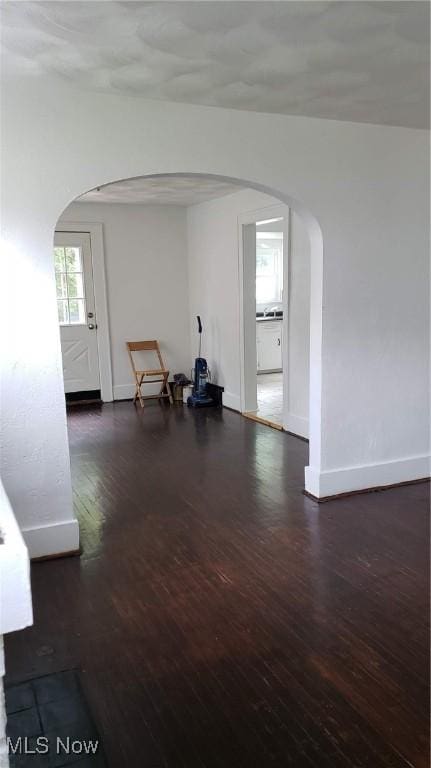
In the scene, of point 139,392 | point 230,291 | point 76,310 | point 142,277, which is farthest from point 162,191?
point 139,392

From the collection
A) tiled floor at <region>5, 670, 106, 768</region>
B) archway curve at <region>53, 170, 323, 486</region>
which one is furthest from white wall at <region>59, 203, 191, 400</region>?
tiled floor at <region>5, 670, 106, 768</region>

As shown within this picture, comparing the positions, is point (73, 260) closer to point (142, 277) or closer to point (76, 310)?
point (76, 310)

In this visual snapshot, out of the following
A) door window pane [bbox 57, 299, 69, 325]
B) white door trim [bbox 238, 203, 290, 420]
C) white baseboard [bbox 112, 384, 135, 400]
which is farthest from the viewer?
white baseboard [bbox 112, 384, 135, 400]

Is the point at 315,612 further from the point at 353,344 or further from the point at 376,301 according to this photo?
the point at 376,301

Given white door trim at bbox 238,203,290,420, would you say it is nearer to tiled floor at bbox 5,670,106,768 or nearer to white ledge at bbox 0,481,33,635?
tiled floor at bbox 5,670,106,768

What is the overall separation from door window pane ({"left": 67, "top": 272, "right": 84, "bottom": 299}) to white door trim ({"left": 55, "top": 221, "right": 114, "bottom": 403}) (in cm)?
18

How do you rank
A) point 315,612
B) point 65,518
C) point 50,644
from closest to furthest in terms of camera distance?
point 50,644 → point 315,612 → point 65,518

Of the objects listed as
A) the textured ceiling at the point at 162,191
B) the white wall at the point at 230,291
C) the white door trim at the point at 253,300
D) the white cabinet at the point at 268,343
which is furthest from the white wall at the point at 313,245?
the white cabinet at the point at 268,343

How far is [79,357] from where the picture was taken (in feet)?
24.7

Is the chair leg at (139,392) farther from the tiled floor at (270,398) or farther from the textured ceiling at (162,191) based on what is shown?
the textured ceiling at (162,191)

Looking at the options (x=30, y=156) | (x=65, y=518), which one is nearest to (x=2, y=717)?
(x=65, y=518)

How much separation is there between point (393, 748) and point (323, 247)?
2879 millimetres

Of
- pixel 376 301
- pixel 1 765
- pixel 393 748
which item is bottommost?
pixel 393 748

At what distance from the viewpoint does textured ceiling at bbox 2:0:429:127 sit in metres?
2.18
